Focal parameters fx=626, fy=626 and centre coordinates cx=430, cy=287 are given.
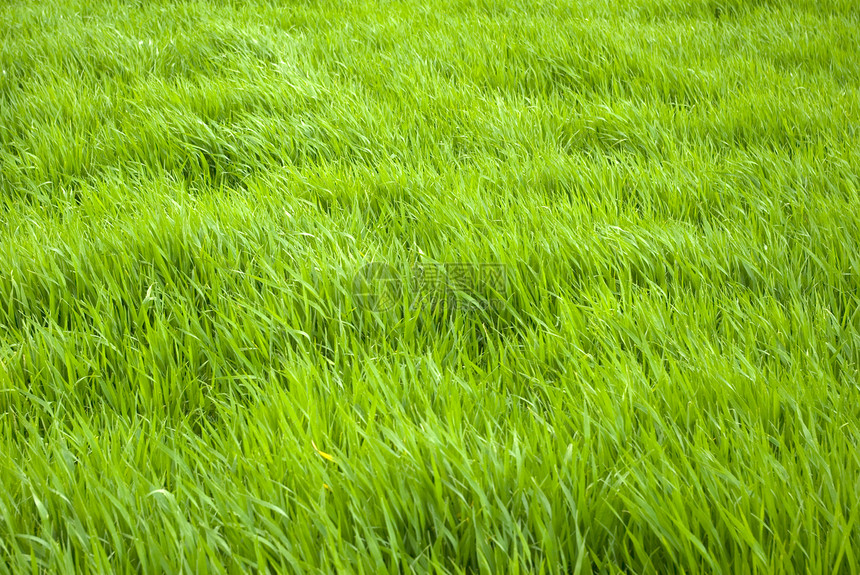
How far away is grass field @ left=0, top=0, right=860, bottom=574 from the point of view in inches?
43.6

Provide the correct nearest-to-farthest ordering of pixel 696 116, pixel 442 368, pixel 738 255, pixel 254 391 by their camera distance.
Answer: pixel 254 391
pixel 442 368
pixel 738 255
pixel 696 116

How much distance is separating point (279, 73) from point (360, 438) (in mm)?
2446

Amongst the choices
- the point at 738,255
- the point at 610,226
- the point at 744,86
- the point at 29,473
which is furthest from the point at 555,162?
the point at 29,473

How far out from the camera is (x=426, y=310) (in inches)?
69.1

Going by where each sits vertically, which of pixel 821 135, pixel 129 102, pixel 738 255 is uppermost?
pixel 129 102

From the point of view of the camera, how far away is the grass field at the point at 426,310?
111 centimetres

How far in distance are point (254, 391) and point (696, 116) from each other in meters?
2.42

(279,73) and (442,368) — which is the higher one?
(279,73)

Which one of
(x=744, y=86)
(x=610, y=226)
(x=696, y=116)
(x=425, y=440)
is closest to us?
(x=425, y=440)

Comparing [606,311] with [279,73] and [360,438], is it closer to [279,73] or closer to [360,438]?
[360,438]

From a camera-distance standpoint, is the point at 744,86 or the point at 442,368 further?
the point at 744,86

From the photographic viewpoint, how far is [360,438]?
1.35 meters

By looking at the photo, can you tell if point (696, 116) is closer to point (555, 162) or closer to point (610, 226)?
point (555, 162)

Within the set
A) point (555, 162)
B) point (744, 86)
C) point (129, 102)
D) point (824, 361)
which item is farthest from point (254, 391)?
point (744, 86)
